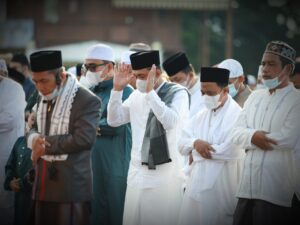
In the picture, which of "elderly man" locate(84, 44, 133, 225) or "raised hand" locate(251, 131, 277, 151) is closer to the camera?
"raised hand" locate(251, 131, 277, 151)

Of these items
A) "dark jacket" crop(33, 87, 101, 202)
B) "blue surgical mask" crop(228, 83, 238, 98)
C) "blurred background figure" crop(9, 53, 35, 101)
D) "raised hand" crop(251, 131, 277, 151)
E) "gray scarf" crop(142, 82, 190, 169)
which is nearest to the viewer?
"dark jacket" crop(33, 87, 101, 202)

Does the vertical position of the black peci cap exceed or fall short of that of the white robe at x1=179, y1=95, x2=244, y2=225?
it exceeds it

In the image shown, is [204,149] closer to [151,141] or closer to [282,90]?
[151,141]

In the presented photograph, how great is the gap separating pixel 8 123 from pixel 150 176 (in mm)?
2181

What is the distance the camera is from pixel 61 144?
23.1 feet

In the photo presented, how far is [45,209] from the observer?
7176 millimetres

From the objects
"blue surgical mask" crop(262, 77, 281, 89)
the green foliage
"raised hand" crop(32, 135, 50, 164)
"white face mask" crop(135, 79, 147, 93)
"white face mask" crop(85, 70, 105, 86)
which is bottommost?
the green foliage

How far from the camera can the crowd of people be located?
283 inches

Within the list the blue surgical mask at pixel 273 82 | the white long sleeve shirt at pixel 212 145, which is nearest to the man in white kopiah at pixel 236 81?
the white long sleeve shirt at pixel 212 145

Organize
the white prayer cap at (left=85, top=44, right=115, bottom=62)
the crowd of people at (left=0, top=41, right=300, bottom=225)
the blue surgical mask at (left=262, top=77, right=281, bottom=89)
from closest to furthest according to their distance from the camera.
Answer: the crowd of people at (left=0, top=41, right=300, bottom=225) → the blue surgical mask at (left=262, top=77, right=281, bottom=89) → the white prayer cap at (left=85, top=44, right=115, bottom=62)

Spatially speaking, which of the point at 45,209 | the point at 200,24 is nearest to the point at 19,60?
the point at 45,209

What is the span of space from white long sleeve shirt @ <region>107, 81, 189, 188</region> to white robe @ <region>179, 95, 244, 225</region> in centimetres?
27

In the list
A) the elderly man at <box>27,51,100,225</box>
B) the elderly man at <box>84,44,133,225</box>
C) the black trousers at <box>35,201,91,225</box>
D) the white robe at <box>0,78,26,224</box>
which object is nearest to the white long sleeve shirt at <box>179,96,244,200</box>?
the elderly man at <box>84,44,133,225</box>

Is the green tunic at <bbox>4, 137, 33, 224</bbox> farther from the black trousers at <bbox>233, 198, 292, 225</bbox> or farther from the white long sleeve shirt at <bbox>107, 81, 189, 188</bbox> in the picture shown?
the black trousers at <bbox>233, 198, 292, 225</bbox>
